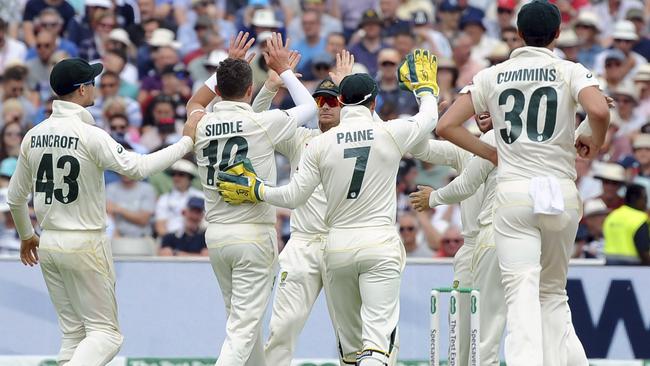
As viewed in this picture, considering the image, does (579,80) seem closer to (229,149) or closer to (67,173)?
(229,149)

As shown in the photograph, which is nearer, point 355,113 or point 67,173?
point 355,113

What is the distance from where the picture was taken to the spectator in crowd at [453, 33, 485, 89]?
60.9ft

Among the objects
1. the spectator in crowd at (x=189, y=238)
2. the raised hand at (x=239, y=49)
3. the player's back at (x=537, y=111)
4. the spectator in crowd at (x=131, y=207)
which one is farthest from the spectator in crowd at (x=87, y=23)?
the player's back at (x=537, y=111)

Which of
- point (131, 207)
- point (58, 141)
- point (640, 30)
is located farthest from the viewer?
point (640, 30)

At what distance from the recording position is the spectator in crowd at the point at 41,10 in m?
19.3

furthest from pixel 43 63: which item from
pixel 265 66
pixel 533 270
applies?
pixel 533 270

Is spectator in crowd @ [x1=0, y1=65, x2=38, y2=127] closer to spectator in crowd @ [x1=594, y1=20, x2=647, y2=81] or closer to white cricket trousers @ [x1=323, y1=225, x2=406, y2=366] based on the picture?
spectator in crowd @ [x1=594, y1=20, x2=647, y2=81]

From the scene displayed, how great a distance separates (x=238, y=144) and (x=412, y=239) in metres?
4.88

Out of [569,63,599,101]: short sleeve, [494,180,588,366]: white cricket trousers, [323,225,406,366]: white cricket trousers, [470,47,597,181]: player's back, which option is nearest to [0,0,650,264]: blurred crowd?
[323,225,406,366]: white cricket trousers

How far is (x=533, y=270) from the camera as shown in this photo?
10266 millimetres

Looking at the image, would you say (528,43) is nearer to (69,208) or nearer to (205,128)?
(205,128)

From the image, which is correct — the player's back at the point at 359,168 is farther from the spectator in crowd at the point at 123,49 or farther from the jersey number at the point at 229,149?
the spectator in crowd at the point at 123,49

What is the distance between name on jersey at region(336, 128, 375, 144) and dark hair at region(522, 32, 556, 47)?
1289 mm

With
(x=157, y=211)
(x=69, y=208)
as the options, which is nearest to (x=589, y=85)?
(x=69, y=208)
